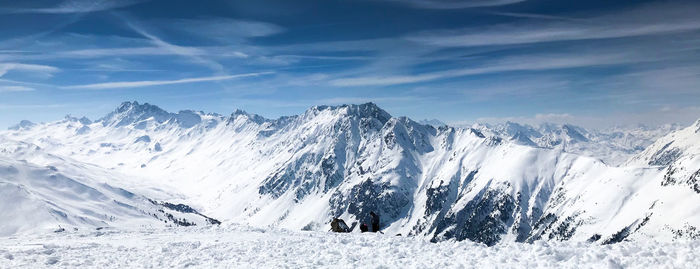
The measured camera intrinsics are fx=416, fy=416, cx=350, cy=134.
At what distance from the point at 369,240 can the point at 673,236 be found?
223m

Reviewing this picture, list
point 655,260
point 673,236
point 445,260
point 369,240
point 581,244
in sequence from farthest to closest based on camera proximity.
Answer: point 673,236 < point 369,240 < point 581,244 < point 445,260 < point 655,260

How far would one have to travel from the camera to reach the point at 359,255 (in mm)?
25250

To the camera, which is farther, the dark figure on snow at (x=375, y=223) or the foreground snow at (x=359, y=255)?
the dark figure on snow at (x=375, y=223)

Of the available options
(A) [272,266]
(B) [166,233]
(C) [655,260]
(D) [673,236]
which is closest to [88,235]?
(B) [166,233]

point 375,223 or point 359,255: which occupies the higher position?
point 359,255

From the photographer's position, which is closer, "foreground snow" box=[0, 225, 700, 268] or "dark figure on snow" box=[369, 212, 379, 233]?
"foreground snow" box=[0, 225, 700, 268]

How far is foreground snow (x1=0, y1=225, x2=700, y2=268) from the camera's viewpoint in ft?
65.3

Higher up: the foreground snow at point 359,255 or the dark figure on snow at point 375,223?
the foreground snow at point 359,255

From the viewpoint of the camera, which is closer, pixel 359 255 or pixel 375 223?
pixel 359 255

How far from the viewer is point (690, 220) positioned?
198m

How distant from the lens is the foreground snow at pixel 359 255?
65.3 feet

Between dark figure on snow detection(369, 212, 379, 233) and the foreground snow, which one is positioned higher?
the foreground snow

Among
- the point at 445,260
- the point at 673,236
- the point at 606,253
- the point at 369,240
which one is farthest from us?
the point at 673,236

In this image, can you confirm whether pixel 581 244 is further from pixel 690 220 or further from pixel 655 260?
pixel 690 220
